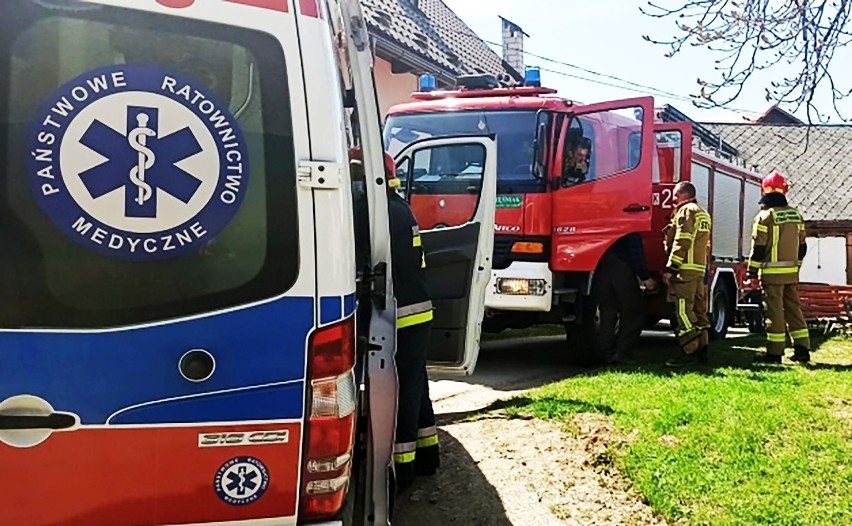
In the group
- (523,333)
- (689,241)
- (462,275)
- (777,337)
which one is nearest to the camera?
(462,275)

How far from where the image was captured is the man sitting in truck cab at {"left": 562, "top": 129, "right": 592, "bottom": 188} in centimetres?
790

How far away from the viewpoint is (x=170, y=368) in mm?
2246

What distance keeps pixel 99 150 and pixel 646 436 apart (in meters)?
3.95

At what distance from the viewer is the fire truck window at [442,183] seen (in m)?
7.18

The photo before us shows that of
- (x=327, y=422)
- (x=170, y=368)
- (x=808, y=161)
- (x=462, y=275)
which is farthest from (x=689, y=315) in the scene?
(x=808, y=161)

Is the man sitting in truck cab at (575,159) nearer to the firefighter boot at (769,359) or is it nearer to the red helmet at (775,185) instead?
the red helmet at (775,185)

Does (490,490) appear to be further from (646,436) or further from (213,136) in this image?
(213,136)

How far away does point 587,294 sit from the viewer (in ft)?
26.8

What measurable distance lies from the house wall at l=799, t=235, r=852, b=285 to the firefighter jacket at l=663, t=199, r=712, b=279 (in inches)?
734

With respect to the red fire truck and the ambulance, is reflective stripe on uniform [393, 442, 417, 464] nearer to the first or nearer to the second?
the ambulance

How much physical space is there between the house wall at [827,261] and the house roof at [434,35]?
1321 centimetres

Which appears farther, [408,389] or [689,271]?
[689,271]

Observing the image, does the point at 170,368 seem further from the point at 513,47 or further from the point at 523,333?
the point at 513,47

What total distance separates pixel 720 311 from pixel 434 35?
6.80m
